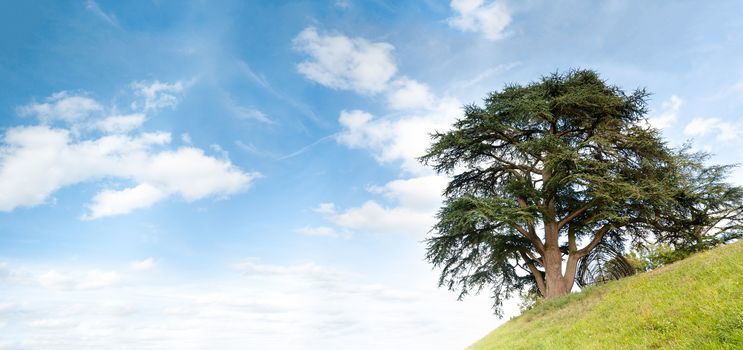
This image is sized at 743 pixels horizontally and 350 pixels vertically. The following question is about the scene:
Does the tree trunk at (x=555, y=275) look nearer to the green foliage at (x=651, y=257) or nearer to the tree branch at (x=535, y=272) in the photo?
the tree branch at (x=535, y=272)

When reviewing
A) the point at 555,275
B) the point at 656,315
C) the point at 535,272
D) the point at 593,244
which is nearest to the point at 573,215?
the point at 593,244

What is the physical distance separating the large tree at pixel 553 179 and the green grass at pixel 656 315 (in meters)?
5.36

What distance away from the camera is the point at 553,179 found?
828 inches

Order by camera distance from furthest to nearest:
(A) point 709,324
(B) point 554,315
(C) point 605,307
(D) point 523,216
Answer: (D) point 523,216 < (B) point 554,315 < (C) point 605,307 < (A) point 709,324

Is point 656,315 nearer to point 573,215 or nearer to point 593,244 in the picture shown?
point 573,215

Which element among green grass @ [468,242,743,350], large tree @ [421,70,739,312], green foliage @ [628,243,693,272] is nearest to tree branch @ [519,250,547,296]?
large tree @ [421,70,739,312]

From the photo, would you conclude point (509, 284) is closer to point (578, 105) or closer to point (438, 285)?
point (438, 285)

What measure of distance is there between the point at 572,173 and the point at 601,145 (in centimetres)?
304

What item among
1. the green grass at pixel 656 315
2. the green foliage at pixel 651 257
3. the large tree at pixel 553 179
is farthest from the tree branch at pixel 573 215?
the green foliage at pixel 651 257

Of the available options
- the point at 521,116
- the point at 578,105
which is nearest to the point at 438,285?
the point at 521,116

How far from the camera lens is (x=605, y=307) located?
13.5m

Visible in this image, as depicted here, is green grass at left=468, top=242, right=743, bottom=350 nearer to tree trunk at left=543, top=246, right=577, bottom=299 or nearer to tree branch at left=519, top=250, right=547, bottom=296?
tree trunk at left=543, top=246, right=577, bottom=299

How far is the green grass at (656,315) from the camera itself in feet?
27.3

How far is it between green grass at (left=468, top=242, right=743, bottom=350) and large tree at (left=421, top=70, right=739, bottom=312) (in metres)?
5.36
